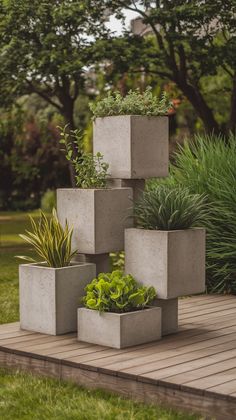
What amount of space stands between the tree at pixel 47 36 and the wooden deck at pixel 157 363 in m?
10.0

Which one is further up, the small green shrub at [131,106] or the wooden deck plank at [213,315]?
the small green shrub at [131,106]

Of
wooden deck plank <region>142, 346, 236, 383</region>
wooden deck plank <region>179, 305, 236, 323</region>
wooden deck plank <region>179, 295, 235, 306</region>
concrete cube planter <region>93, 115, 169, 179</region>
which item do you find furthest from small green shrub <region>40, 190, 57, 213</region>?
wooden deck plank <region>142, 346, 236, 383</region>

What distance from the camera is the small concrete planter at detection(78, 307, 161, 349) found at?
5.63 metres

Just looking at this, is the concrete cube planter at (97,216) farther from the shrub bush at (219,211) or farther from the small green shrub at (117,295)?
the shrub bush at (219,211)

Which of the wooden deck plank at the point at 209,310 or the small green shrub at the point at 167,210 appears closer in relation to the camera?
the small green shrub at the point at 167,210

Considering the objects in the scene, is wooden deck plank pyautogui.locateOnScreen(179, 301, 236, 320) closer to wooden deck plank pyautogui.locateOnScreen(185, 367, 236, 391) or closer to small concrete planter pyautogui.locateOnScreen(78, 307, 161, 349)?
small concrete planter pyautogui.locateOnScreen(78, 307, 161, 349)

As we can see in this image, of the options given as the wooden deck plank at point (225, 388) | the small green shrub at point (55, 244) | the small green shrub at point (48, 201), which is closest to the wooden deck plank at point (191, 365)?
the wooden deck plank at point (225, 388)

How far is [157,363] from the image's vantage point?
17.0ft

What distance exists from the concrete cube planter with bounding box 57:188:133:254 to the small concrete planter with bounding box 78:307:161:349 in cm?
53

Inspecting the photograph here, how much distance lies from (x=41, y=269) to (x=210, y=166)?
10.5 ft

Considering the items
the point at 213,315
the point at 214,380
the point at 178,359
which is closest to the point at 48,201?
the point at 213,315

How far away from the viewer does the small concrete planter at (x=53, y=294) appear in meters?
5.96

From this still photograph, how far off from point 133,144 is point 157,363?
1688 mm

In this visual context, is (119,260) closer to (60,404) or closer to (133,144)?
(133,144)
